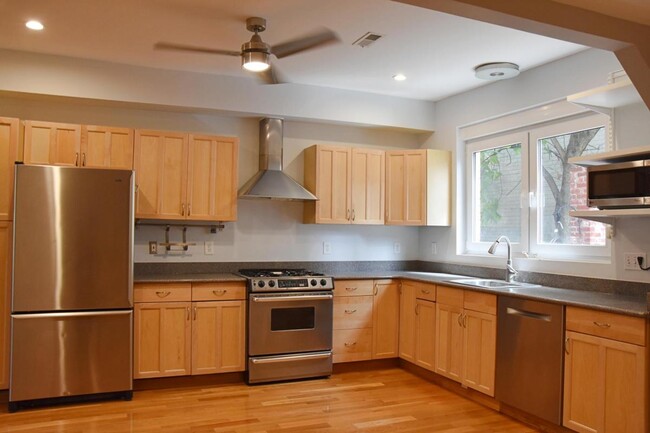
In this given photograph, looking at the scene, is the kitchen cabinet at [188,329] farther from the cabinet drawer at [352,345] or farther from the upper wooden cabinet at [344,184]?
the upper wooden cabinet at [344,184]

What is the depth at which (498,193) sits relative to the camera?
4.88 meters

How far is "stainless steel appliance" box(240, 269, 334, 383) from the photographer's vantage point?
14.5 ft

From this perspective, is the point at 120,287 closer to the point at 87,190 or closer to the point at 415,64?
the point at 87,190

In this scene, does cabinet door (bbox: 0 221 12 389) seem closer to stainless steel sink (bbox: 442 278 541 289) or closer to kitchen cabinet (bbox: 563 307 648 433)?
stainless steel sink (bbox: 442 278 541 289)

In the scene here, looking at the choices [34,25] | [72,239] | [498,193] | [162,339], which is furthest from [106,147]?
[498,193]

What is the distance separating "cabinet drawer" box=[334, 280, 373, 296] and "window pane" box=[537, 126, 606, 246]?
1545 millimetres

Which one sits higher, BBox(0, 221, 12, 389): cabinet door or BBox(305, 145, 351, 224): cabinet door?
BBox(305, 145, 351, 224): cabinet door

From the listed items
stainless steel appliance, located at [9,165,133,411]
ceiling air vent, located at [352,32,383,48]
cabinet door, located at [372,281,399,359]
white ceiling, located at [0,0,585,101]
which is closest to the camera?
white ceiling, located at [0,0,585,101]

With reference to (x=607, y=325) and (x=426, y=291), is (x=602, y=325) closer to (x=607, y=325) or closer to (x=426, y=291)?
(x=607, y=325)

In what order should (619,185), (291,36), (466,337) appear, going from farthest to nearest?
1. (466,337)
2. (291,36)
3. (619,185)

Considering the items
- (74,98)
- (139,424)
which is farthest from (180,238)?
(139,424)

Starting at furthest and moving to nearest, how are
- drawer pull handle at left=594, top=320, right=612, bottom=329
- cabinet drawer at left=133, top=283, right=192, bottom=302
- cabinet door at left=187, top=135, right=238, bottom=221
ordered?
cabinet door at left=187, top=135, right=238, bottom=221 → cabinet drawer at left=133, top=283, right=192, bottom=302 → drawer pull handle at left=594, top=320, right=612, bottom=329

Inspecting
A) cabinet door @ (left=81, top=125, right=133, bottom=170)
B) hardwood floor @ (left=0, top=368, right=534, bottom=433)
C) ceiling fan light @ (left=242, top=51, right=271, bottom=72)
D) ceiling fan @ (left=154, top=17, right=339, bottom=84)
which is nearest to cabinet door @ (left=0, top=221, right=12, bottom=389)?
hardwood floor @ (left=0, top=368, right=534, bottom=433)

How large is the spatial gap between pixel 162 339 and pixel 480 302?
2.51m
